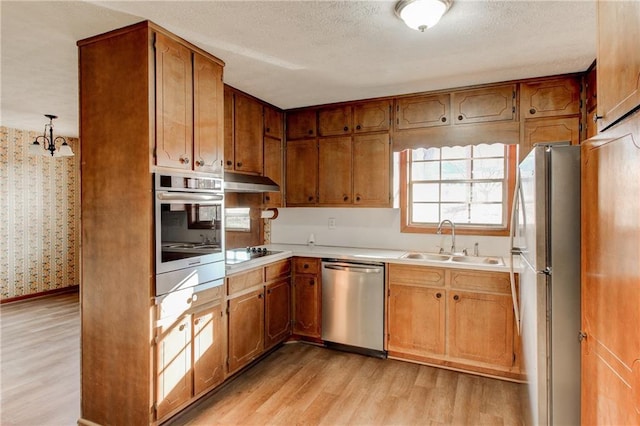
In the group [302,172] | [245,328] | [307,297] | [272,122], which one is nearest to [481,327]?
[307,297]

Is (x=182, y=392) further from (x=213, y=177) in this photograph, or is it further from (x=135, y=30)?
(x=135, y=30)

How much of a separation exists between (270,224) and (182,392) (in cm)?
228

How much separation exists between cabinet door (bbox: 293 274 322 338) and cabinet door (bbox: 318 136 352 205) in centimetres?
87

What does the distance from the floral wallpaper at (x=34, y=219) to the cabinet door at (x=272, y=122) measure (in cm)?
309

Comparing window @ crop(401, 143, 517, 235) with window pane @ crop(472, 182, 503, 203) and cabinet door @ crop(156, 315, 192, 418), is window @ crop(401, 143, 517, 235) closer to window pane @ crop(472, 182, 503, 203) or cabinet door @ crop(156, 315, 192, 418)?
window pane @ crop(472, 182, 503, 203)

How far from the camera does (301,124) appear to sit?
3979 millimetres

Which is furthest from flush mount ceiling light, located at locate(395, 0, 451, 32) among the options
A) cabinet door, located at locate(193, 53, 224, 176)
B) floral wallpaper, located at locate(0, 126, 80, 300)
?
floral wallpaper, located at locate(0, 126, 80, 300)

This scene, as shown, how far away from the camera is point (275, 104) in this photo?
150 inches

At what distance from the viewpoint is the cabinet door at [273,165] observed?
374 cm

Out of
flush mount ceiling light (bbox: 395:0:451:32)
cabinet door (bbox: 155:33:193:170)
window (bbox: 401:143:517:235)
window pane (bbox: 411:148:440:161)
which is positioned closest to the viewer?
flush mount ceiling light (bbox: 395:0:451:32)

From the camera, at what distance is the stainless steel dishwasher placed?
329cm

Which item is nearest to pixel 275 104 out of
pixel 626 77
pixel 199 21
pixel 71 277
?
pixel 199 21

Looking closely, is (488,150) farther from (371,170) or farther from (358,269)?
(358,269)

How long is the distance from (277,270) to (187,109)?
5.61 ft
